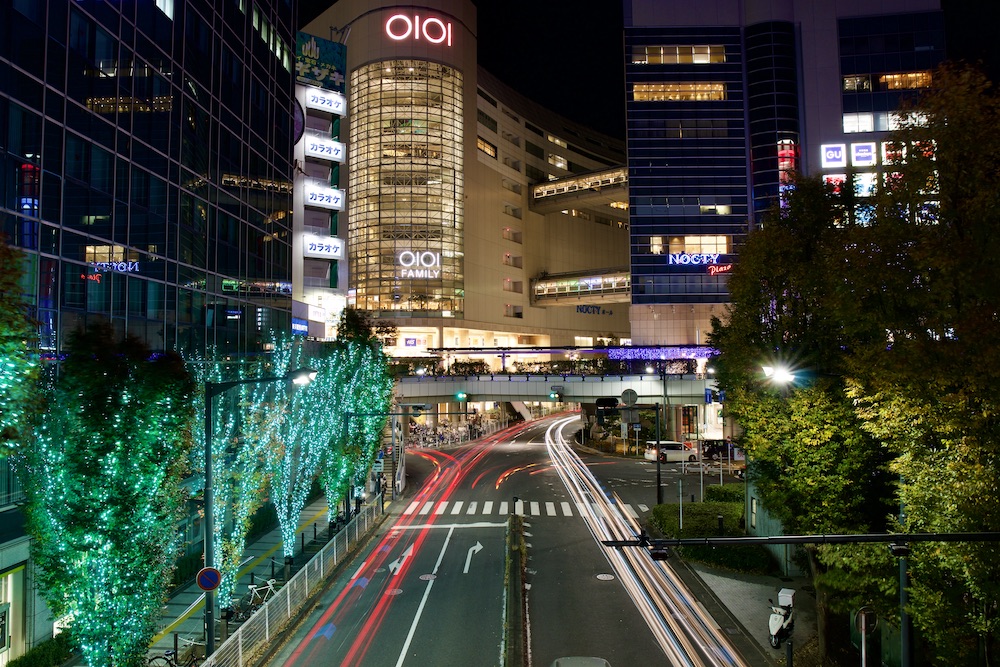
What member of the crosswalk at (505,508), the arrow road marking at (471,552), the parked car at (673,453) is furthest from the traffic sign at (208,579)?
the parked car at (673,453)

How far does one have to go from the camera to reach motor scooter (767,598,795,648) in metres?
18.0

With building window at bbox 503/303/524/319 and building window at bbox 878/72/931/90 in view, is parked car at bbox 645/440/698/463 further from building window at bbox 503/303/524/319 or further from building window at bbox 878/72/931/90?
building window at bbox 878/72/931/90

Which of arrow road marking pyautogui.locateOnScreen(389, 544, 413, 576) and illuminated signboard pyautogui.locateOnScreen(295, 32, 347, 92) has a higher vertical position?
illuminated signboard pyautogui.locateOnScreen(295, 32, 347, 92)

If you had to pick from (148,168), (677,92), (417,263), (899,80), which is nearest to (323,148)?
(148,168)

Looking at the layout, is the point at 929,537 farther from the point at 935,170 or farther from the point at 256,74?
the point at 256,74

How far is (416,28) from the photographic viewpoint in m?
86.0

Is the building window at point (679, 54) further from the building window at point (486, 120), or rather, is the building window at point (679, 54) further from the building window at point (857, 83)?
the building window at point (486, 120)

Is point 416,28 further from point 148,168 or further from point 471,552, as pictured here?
point 471,552

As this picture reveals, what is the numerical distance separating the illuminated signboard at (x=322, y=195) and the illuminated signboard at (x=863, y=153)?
60.4 metres

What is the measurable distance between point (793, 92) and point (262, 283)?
2739 inches

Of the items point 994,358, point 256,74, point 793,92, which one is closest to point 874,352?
point 994,358

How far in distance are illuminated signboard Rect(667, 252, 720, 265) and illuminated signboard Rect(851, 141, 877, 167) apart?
19601mm

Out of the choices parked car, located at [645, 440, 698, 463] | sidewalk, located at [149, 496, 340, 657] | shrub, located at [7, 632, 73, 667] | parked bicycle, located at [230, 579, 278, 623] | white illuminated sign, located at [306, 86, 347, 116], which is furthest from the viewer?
white illuminated sign, located at [306, 86, 347, 116]

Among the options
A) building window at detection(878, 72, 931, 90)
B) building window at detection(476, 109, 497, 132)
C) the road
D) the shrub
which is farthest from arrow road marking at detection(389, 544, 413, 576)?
building window at detection(878, 72, 931, 90)
